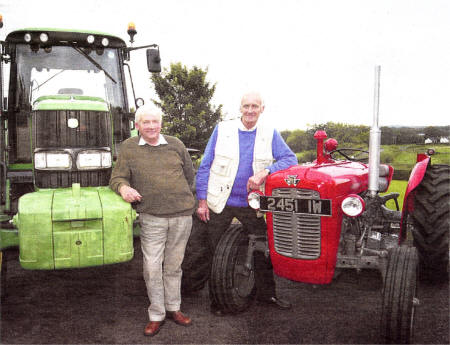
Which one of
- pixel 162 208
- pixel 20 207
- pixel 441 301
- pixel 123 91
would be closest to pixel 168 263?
pixel 162 208

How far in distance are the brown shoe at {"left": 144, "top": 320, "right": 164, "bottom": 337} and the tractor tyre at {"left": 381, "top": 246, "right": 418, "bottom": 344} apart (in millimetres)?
1410

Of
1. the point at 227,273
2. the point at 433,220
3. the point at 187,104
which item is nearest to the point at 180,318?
the point at 227,273

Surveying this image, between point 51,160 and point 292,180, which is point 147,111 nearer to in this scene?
point 292,180

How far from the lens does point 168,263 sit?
3156 millimetres

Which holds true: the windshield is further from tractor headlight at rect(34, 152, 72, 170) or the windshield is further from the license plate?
the license plate

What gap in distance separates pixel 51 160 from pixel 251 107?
1.67 m

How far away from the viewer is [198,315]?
3.36 m

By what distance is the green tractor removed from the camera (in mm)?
2861

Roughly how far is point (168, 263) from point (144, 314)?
0.51 m

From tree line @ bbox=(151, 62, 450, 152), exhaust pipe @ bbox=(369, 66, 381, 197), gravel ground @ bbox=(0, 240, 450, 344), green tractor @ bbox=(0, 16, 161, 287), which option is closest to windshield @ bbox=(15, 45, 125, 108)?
Result: green tractor @ bbox=(0, 16, 161, 287)

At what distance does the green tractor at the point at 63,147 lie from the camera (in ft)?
9.39

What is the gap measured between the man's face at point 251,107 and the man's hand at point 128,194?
0.96 metres

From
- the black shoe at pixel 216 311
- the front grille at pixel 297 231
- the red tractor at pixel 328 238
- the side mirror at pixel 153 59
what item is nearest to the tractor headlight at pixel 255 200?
the red tractor at pixel 328 238

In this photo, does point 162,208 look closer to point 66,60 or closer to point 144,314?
point 144,314
